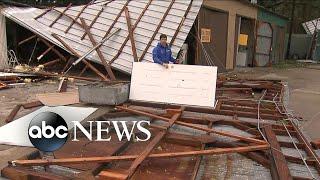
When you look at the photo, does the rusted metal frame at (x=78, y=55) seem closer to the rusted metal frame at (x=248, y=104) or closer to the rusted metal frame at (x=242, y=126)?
the rusted metal frame at (x=248, y=104)

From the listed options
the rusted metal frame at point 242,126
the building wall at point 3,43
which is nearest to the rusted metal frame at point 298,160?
the rusted metal frame at point 242,126

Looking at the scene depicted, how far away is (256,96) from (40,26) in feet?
21.7

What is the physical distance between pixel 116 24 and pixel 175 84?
5.24m

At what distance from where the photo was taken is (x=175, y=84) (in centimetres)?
598

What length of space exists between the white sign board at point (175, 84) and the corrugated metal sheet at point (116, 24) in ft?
10.3

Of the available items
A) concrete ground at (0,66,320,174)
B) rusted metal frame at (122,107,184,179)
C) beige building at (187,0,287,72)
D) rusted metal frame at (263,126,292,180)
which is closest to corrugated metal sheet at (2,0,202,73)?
concrete ground at (0,66,320,174)

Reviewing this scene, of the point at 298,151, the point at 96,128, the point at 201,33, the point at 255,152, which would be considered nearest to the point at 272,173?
the point at 255,152

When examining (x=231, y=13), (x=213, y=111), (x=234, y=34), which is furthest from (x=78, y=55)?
(x=234, y=34)

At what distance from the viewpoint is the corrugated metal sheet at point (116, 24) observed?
976cm

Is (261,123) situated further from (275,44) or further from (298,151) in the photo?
(275,44)

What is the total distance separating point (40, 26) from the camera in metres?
10.5

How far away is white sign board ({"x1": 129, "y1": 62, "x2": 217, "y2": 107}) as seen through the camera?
→ 586cm

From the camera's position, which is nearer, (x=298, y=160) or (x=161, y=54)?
(x=298, y=160)

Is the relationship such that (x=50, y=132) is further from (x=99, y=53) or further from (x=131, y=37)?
(x=131, y=37)
